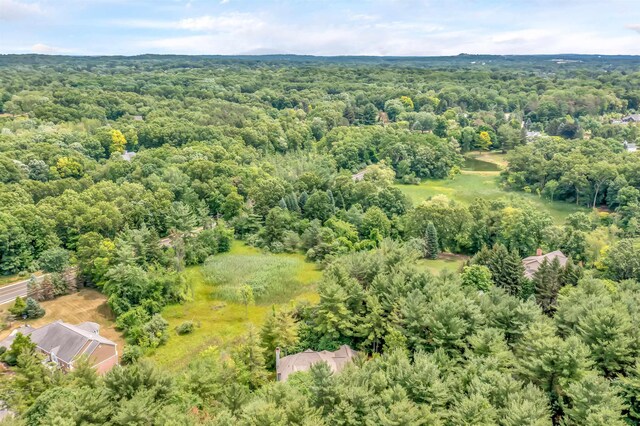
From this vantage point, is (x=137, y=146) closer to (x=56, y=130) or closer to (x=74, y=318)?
(x=56, y=130)

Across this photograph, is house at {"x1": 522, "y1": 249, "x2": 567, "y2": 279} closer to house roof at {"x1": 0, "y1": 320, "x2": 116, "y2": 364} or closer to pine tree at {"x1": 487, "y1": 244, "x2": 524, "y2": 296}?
pine tree at {"x1": 487, "y1": 244, "x2": 524, "y2": 296}

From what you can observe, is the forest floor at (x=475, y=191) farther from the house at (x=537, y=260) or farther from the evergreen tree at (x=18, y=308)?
the evergreen tree at (x=18, y=308)

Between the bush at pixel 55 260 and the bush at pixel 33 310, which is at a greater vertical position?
the bush at pixel 55 260

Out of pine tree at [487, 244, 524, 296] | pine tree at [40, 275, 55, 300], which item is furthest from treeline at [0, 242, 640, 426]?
pine tree at [40, 275, 55, 300]

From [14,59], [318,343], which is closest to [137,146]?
[318,343]

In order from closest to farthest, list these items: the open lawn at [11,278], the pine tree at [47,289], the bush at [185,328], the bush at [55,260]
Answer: the bush at [185,328], the pine tree at [47,289], the bush at [55,260], the open lawn at [11,278]

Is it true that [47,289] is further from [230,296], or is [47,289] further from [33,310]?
[230,296]

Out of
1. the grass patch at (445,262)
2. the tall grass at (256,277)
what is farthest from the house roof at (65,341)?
the grass patch at (445,262)
